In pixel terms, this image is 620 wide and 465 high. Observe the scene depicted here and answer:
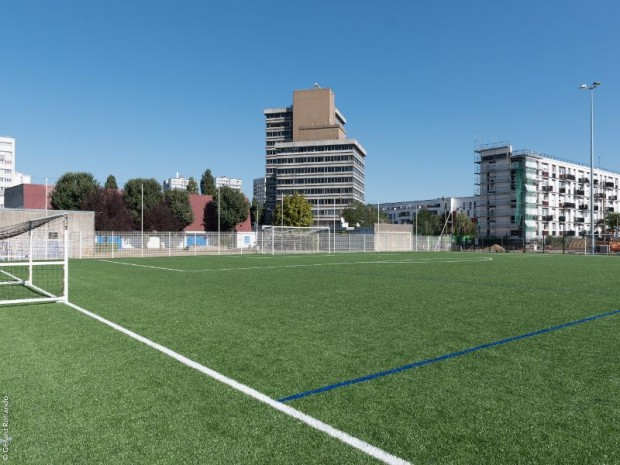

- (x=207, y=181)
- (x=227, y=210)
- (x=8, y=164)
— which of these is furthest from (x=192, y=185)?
(x=8, y=164)

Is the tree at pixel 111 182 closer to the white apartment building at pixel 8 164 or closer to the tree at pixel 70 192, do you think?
the tree at pixel 70 192

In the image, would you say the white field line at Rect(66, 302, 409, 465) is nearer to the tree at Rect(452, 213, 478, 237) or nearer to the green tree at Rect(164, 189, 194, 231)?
the green tree at Rect(164, 189, 194, 231)

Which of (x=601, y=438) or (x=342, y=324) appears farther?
(x=342, y=324)

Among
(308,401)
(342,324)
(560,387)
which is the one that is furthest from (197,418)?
(342,324)

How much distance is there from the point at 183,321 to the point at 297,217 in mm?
87642

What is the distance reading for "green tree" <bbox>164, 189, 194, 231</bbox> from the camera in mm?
66431

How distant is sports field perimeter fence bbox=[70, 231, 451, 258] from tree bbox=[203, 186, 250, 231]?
97.3ft

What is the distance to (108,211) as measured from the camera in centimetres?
5622

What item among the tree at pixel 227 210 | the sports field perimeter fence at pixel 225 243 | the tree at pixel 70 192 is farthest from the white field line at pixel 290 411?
the tree at pixel 227 210

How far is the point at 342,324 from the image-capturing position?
24.7ft

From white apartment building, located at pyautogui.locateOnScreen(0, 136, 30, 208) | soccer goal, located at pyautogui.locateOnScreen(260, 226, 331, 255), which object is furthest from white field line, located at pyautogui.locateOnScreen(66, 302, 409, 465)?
white apartment building, located at pyautogui.locateOnScreen(0, 136, 30, 208)

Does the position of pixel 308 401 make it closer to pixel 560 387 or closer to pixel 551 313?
pixel 560 387

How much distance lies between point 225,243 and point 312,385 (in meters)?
39.2

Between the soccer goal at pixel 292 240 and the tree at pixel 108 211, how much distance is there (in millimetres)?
21957
